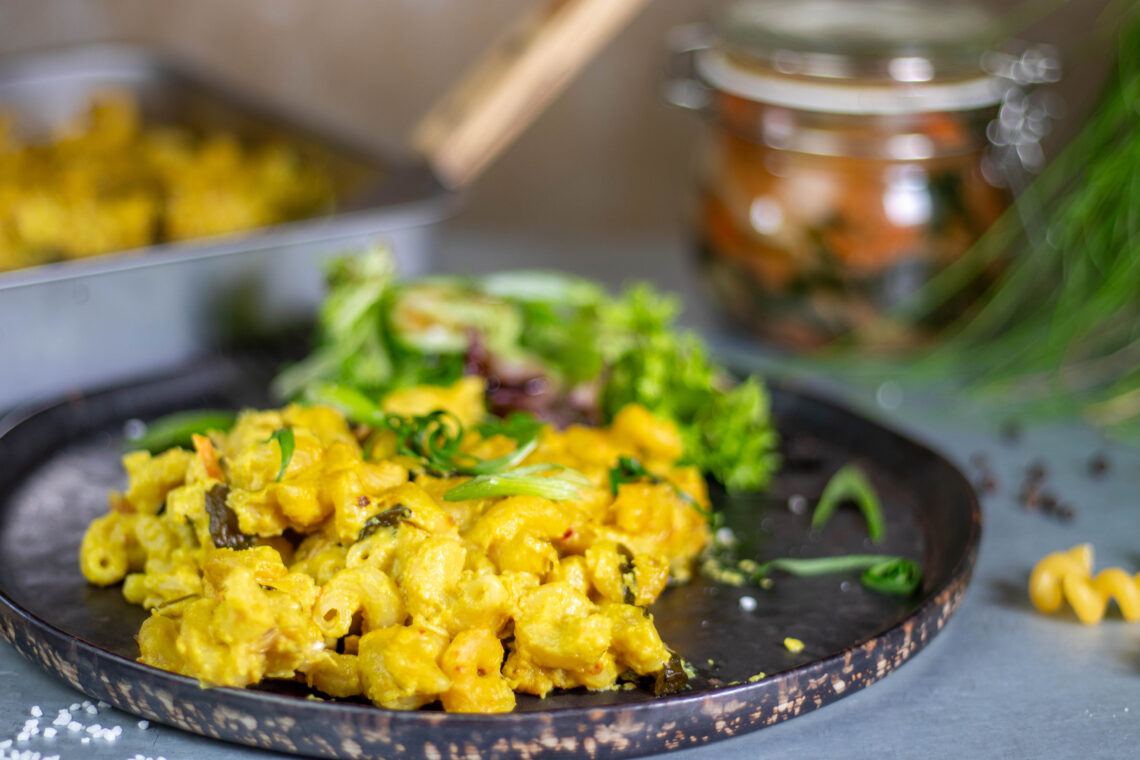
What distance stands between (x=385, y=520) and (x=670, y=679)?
37 centimetres

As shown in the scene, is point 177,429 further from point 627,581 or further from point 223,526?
point 627,581

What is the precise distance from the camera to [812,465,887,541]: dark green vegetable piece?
1760 mm

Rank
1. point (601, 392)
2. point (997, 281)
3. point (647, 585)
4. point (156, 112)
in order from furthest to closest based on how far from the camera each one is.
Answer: point (156, 112)
point (997, 281)
point (601, 392)
point (647, 585)

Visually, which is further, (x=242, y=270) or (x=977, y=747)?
(x=242, y=270)

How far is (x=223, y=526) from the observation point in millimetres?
1384

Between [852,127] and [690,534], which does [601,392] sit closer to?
[690,534]

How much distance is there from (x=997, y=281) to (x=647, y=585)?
131 cm

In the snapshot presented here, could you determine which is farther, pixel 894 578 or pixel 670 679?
pixel 894 578

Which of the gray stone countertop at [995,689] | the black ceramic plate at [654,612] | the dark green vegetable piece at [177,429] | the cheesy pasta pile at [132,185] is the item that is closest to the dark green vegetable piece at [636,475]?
the black ceramic plate at [654,612]

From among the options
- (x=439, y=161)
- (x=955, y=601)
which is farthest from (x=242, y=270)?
(x=955, y=601)

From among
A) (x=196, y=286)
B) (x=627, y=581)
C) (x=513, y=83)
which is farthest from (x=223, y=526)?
(x=513, y=83)

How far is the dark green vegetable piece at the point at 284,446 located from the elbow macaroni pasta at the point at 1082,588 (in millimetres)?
999

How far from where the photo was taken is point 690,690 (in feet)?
4.33

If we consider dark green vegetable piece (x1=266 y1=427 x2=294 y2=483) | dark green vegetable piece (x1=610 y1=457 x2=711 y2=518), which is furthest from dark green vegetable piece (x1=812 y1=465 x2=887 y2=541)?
dark green vegetable piece (x1=266 y1=427 x2=294 y2=483)
